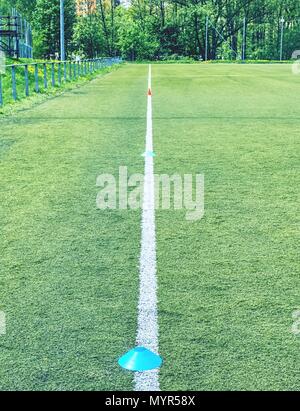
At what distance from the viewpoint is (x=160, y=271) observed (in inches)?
198

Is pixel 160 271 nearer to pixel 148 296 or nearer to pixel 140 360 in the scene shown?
pixel 148 296

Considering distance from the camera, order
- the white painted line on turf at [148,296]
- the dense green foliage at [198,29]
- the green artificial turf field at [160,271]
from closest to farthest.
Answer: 1. the white painted line on turf at [148,296]
2. the green artificial turf field at [160,271]
3. the dense green foliage at [198,29]

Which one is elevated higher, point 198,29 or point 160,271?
point 198,29

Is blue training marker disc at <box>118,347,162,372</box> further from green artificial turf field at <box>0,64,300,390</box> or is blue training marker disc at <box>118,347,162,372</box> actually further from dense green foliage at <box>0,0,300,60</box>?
dense green foliage at <box>0,0,300,60</box>

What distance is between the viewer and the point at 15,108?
18281 mm

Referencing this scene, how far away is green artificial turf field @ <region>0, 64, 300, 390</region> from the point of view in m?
3.52

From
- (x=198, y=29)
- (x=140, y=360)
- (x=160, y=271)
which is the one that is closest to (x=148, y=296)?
(x=160, y=271)

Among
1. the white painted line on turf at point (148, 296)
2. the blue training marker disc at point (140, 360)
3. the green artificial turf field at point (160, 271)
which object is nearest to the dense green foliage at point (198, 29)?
the green artificial turf field at point (160, 271)

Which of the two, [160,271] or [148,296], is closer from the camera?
[148,296]

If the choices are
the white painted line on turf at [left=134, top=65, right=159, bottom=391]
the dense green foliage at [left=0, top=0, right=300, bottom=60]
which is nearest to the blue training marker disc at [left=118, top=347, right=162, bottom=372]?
the white painted line on turf at [left=134, top=65, right=159, bottom=391]

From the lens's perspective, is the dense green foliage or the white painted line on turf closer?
the white painted line on turf

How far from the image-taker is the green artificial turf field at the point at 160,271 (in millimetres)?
3518

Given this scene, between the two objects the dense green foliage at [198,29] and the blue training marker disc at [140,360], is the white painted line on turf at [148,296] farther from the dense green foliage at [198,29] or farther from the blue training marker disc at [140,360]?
the dense green foliage at [198,29]

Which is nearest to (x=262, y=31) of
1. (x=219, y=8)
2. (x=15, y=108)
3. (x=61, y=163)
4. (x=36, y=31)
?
(x=219, y=8)
